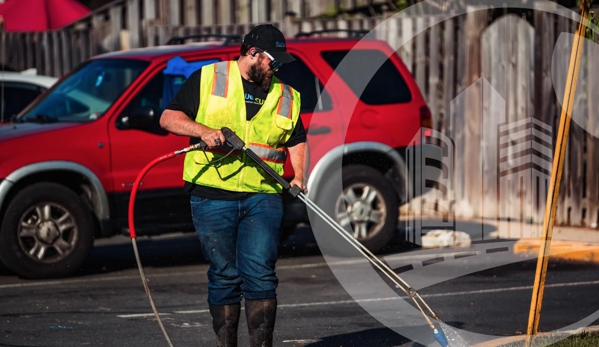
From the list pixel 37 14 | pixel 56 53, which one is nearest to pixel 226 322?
pixel 37 14

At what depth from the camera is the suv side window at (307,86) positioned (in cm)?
1065

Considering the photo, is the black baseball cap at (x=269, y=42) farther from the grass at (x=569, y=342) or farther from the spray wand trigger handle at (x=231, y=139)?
the grass at (x=569, y=342)

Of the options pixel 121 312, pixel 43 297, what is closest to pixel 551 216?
pixel 121 312

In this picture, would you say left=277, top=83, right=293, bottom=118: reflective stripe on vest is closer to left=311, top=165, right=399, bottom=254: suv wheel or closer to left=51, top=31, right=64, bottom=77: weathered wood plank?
left=311, top=165, right=399, bottom=254: suv wheel

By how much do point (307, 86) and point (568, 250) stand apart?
3.07 metres

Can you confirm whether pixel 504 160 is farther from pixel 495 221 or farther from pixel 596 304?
pixel 596 304

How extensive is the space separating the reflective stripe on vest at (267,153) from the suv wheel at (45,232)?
4067 mm

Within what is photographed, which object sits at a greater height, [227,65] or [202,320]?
[227,65]

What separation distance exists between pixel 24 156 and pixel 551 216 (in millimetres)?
5262

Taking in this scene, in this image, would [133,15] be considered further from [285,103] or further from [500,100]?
[285,103]

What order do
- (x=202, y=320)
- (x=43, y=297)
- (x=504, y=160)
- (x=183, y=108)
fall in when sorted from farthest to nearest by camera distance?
(x=504, y=160), (x=43, y=297), (x=202, y=320), (x=183, y=108)

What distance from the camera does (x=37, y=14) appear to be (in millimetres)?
15695

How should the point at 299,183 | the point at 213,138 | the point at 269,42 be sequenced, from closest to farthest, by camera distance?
the point at 213,138, the point at 269,42, the point at 299,183

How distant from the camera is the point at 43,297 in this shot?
8789mm
